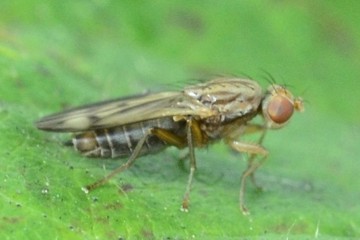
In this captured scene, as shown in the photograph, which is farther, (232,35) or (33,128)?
(232,35)

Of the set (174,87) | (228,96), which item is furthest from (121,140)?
(174,87)

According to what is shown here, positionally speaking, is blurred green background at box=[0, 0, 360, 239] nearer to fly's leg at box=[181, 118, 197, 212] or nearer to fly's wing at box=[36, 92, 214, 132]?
fly's leg at box=[181, 118, 197, 212]

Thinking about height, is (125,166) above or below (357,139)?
above

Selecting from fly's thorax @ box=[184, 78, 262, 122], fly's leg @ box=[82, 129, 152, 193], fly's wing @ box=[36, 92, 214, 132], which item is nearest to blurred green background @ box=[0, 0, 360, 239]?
fly's leg @ box=[82, 129, 152, 193]

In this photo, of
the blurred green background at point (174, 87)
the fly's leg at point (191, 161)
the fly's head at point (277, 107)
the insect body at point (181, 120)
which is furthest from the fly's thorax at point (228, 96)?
the blurred green background at point (174, 87)

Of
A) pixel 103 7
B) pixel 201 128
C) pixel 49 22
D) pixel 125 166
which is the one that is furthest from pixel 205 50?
pixel 125 166

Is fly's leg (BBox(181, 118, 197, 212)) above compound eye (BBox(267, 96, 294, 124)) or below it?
below

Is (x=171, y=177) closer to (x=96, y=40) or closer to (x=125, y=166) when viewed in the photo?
(x=125, y=166)
